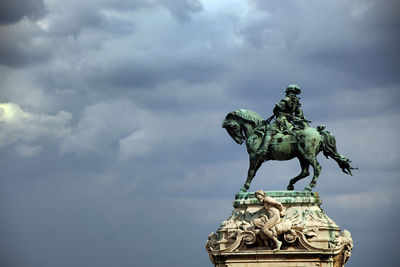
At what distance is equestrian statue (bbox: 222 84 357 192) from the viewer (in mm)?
42906

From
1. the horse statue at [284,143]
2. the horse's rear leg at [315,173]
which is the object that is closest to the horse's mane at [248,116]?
the horse statue at [284,143]

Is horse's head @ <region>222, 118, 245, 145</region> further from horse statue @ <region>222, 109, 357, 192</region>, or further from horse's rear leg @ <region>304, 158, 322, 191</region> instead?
horse's rear leg @ <region>304, 158, 322, 191</region>

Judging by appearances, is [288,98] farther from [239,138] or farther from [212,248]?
[212,248]

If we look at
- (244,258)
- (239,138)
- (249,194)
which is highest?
(239,138)

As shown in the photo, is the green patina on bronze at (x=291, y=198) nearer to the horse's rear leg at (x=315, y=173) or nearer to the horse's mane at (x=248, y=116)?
the horse's rear leg at (x=315, y=173)

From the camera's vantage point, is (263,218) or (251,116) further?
(251,116)

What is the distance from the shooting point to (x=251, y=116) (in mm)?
44250

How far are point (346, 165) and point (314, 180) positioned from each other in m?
2.02

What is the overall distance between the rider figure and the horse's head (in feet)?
4.51

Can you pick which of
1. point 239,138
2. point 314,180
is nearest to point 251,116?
point 239,138

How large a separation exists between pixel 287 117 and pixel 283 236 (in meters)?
5.21

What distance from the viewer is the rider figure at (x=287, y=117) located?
Answer: 43188 millimetres

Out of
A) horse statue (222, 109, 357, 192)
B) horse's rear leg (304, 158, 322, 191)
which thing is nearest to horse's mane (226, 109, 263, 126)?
horse statue (222, 109, 357, 192)

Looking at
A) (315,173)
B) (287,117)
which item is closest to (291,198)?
(315,173)
